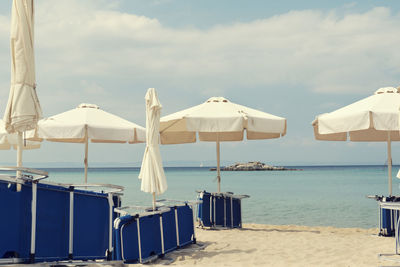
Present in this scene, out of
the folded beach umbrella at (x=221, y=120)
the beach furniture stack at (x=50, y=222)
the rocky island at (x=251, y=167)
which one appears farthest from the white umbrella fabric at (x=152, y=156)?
the rocky island at (x=251, y=167)

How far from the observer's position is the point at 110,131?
819 centimetres

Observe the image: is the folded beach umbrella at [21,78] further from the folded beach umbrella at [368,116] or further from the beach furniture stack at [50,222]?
the folded beach umbrella at [368,116]

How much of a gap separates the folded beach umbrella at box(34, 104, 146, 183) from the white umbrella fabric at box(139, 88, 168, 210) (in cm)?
201

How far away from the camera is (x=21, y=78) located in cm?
448

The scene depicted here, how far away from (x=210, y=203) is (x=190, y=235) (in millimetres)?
1875

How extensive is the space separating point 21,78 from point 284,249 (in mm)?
4751

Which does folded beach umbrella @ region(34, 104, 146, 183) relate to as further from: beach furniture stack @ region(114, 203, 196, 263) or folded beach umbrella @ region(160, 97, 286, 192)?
beach furniture stack @ region(114, 203, 196, 263)

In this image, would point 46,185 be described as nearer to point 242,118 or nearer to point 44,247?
point 44,247

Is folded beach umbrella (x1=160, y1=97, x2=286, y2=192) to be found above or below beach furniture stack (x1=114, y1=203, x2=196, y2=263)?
above

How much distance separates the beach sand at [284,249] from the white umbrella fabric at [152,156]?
1.04 meters

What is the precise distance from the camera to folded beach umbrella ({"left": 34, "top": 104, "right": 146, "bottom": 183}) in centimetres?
790

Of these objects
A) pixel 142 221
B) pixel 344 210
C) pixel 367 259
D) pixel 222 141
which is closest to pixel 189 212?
pixel 142 221

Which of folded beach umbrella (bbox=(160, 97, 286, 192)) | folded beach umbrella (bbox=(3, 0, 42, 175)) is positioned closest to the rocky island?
folded beach umbrella (bbox=(160, 97, 286, 192))

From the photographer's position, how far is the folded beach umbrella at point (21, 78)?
14.6ft
